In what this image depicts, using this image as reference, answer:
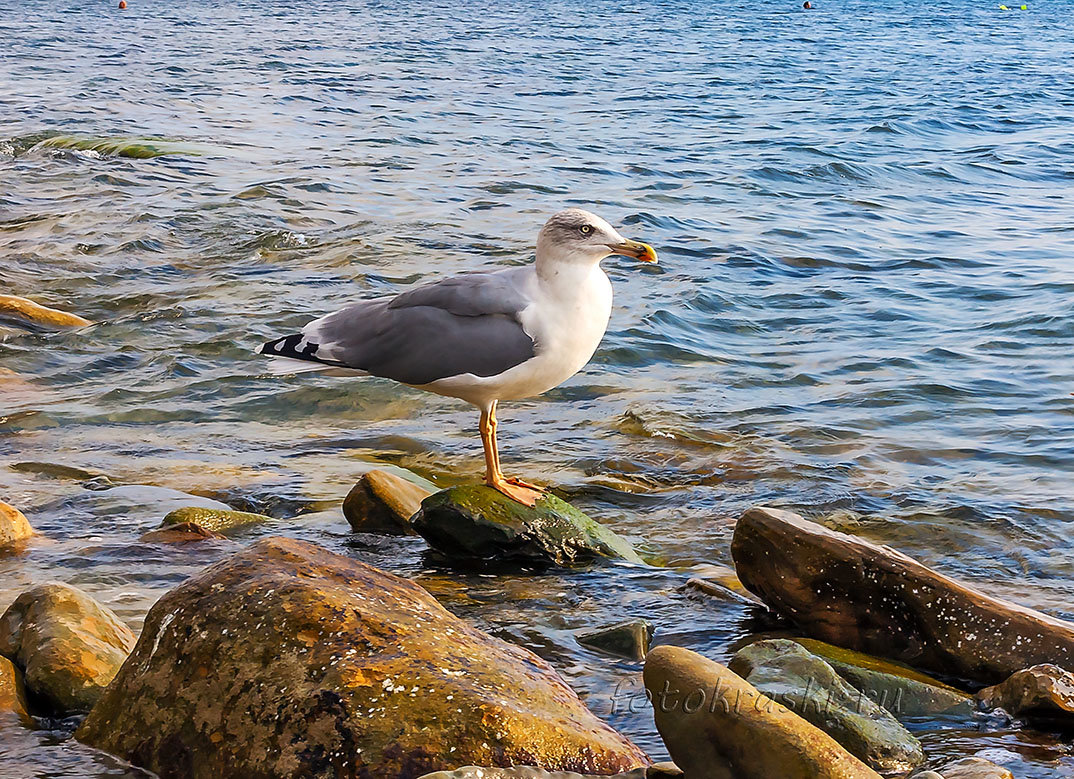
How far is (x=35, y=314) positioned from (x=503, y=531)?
5.59m

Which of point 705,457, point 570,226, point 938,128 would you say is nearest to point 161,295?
point 705,457

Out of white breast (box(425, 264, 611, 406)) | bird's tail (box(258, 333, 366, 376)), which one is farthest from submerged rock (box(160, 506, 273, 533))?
white breast (box(425, 264, 611, 406))

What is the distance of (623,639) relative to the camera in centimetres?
454

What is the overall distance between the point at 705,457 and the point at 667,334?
2.68 meters

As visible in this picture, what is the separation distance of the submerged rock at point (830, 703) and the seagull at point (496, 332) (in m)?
1.76

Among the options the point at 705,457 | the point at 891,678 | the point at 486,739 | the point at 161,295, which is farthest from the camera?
the point at 161,295

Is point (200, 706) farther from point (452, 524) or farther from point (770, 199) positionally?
point (770, 199)

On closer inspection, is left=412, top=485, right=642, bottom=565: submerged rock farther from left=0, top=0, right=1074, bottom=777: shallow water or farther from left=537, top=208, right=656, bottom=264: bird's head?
left=537, top=208, right=656, bottom=264: bird's head

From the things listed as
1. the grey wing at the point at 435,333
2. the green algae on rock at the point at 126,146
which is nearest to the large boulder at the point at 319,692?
the grey wing at the point at 435,333

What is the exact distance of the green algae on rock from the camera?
56.6ft

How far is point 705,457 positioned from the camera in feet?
23.9

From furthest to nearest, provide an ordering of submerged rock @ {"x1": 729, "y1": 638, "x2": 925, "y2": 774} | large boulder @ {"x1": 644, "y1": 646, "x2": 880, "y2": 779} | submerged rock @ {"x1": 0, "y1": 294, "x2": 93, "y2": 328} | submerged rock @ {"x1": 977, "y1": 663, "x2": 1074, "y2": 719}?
submerged rock @ {"x1": 0, "y1": 294, "x2": 93, "y2": 328}, submerged rock @ {"x1": 977, "y1": 663, "x2": 1074, "y2": 719}, submerged rock @ {"x1": 729, "y1": 638, "x2": 925, "y2": 774}, large boulder @ {"x1": 644, "y1": 646, "x2": 880, "y2": 779}

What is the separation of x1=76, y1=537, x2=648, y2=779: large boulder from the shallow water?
295 millimetres

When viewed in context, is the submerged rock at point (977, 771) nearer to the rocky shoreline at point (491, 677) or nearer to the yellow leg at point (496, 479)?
the rocky shoreline at point (491, 677)
